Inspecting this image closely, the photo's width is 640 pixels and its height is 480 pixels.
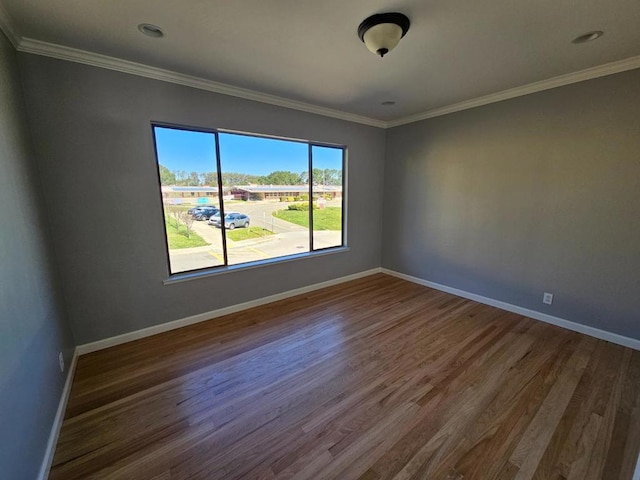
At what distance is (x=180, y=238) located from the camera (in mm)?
2869

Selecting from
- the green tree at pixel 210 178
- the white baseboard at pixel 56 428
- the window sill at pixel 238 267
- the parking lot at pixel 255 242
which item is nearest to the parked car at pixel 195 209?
the parking lot at pixel 255 242

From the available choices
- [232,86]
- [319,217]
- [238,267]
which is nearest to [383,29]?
[232,86]

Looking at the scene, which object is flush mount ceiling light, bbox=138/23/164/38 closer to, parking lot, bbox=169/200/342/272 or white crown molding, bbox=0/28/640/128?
white crown molding, bbox=0/28/640/128

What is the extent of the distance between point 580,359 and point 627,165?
182 centimetres

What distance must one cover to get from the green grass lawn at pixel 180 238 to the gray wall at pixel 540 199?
320cm

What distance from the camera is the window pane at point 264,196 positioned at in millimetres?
3152

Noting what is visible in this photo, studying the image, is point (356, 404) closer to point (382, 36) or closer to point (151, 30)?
point (382, 36)

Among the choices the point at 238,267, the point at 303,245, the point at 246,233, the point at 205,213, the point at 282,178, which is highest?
the point at 282,178

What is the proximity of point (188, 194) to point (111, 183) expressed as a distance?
0.66 meters

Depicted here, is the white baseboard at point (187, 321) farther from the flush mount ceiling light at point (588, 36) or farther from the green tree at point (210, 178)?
the flush mount ceiling light at point (588, 36)

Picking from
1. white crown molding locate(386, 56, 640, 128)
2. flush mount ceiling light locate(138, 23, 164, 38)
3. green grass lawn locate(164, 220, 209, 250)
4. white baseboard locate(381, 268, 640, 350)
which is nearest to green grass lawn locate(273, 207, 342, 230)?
green grass lawn locate(164, 220, 209, 250)

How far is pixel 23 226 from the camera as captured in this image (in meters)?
1.62

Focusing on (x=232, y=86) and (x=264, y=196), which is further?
(x=264, y=196)

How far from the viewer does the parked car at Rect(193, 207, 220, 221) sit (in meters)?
2.95
